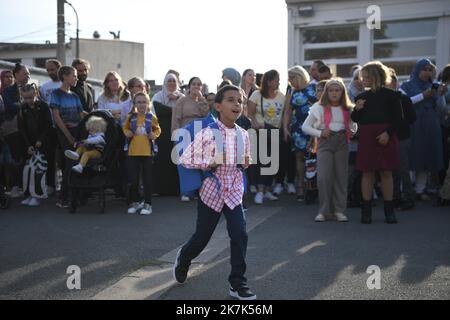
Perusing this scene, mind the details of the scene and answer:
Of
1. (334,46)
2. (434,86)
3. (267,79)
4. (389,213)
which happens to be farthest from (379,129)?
(334,46)

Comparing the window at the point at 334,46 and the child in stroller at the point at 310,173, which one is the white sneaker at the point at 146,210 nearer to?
the child in stroller at the point at 310,173

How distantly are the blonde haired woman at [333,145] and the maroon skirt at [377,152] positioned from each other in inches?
10.2

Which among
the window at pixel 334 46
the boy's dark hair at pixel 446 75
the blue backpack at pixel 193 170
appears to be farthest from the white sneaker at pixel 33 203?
the window at pixel 334 46

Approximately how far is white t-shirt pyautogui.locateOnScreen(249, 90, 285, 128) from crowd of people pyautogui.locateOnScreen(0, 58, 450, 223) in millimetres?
15

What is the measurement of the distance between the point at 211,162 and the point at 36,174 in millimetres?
5264

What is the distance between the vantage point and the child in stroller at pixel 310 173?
8.65 m

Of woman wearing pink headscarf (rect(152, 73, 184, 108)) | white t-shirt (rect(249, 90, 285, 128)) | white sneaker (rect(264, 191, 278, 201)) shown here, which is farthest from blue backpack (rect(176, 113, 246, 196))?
woman wearing pink headscarf (rect(152, 73, 184, 108))

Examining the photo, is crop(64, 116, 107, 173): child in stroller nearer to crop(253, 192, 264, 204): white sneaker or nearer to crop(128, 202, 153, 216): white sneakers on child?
crop(128, 202, 153, 216): white sneakers on child

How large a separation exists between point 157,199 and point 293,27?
19.8 feet

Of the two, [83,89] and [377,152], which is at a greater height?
[83,89]

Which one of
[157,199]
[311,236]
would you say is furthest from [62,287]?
[157,199]

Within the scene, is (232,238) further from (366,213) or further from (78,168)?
(78,168)

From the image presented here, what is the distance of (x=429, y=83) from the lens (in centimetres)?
871

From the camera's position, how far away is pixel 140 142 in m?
8.35
